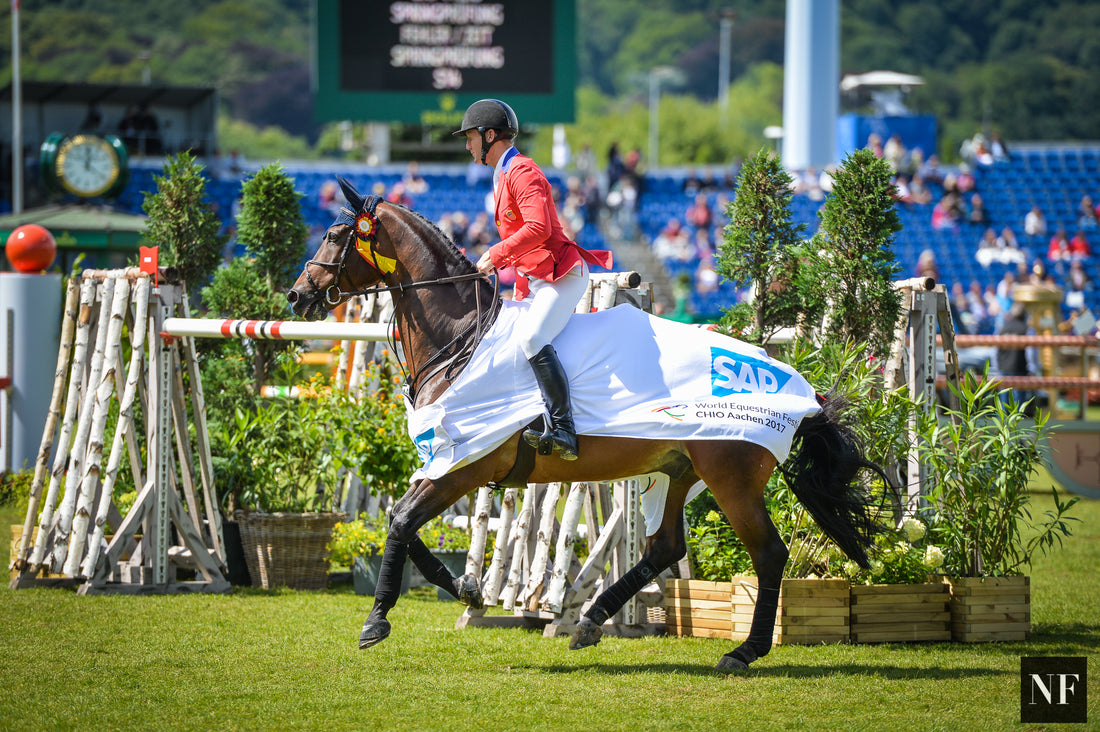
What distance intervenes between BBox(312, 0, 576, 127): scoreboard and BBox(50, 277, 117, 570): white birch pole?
18.8 meters

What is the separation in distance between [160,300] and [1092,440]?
8863mm

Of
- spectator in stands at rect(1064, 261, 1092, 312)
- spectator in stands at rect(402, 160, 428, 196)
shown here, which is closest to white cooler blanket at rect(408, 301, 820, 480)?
spectator in stands at rect(1064, 261, 1092, 312)

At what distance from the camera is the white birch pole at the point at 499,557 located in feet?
21.9

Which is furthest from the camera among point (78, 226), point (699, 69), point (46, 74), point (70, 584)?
point (699, 69)

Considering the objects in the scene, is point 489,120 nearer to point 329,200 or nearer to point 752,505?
point 752,505

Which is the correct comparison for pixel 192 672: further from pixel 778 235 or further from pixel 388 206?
pixel 778 235

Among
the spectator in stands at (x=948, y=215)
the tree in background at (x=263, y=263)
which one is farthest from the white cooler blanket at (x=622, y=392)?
the spectator in stands at (x=948, y=215)

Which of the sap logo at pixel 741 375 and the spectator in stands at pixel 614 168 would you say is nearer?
the sap logo at pixel 741 375

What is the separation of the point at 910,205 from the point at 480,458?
2653cm

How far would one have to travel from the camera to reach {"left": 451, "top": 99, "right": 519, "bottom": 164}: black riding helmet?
5715mm

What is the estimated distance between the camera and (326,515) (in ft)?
25.0

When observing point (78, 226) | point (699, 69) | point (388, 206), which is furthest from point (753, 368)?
point (699, 69)

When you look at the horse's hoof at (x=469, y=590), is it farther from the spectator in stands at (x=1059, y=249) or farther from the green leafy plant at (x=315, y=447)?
the spectator in stands at (x=1059, y=249)

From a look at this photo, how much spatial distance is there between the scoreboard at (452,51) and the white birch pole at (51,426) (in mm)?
18662
